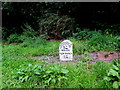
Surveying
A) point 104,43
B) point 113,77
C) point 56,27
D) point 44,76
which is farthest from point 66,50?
point 56,27

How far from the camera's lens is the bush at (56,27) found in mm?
7227

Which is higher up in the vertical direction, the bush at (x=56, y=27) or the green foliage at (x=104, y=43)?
the bush at (x=56, y=27)

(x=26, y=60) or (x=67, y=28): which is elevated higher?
(x=67, y=28)

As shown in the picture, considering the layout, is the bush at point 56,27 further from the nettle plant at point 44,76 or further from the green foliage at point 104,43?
the nettle plant at point 44,76

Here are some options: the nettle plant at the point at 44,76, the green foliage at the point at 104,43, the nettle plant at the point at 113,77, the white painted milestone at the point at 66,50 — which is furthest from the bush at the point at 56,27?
the nettle plant at the point at 113,77

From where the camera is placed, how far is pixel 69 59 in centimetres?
397

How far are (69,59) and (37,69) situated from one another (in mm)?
1166

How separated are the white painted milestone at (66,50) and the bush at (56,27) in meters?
3.18

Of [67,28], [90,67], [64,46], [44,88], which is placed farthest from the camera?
[67,28]

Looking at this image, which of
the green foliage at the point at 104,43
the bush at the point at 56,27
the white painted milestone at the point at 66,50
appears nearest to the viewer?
the white painted milestone at the point at 66,50

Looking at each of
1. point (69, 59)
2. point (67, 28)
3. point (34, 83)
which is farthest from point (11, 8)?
point (34, 83)

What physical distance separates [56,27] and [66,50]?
3.52 meters

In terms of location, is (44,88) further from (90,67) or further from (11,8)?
(11,8)

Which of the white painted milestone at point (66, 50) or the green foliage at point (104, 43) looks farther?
the green foliage at point (104, 43)
